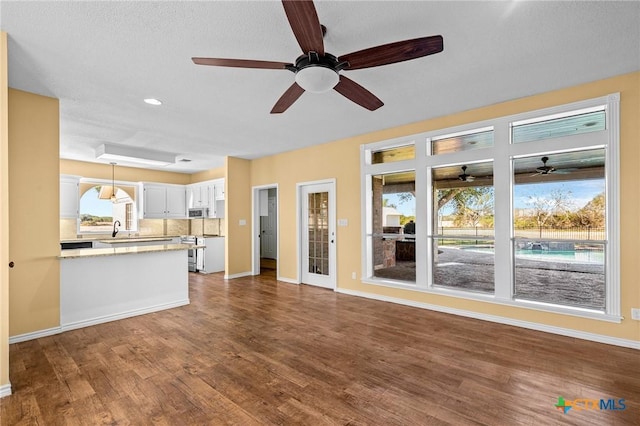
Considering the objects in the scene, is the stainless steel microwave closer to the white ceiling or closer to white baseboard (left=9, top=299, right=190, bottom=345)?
white baseboard (left=9, top=299, right=190, bottom=345)

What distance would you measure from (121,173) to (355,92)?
23.8 feet

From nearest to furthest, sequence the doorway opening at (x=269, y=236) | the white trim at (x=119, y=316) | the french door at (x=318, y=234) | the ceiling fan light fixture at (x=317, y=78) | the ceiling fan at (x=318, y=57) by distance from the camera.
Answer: the ceiling fan at (x=318, y=57), the ceiling fan light fixture at (x=317, y=78), the white trim at (x=119, y=316), the french door at (x=318, y=234), the doorway opening at (x=269, y=236)

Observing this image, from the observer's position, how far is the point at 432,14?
7.00 ft

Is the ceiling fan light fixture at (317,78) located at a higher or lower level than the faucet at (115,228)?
higher

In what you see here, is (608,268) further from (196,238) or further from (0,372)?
(196,238)

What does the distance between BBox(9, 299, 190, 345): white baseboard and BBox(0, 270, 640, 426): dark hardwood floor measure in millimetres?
116

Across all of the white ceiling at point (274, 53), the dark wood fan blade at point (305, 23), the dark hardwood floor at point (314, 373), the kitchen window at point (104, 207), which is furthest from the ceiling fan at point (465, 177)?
the kitchen window at point (104, 207)

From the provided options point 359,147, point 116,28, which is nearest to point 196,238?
point 359,147

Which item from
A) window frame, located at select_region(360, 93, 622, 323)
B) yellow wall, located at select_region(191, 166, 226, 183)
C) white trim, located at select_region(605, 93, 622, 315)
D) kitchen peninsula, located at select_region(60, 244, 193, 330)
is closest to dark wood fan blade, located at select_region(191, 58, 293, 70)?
window frame, located at select_region(360, 93, 622, 323)

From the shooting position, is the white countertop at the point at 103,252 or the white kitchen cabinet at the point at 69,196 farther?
the white kitchen cabinet at the point at 69,196

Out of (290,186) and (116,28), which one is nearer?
(116,28)

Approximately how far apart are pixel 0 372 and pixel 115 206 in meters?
6.32

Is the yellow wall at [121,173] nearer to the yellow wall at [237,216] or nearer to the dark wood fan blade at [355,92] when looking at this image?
the yellow wall at [237,216]

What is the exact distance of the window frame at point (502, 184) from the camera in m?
3.12
